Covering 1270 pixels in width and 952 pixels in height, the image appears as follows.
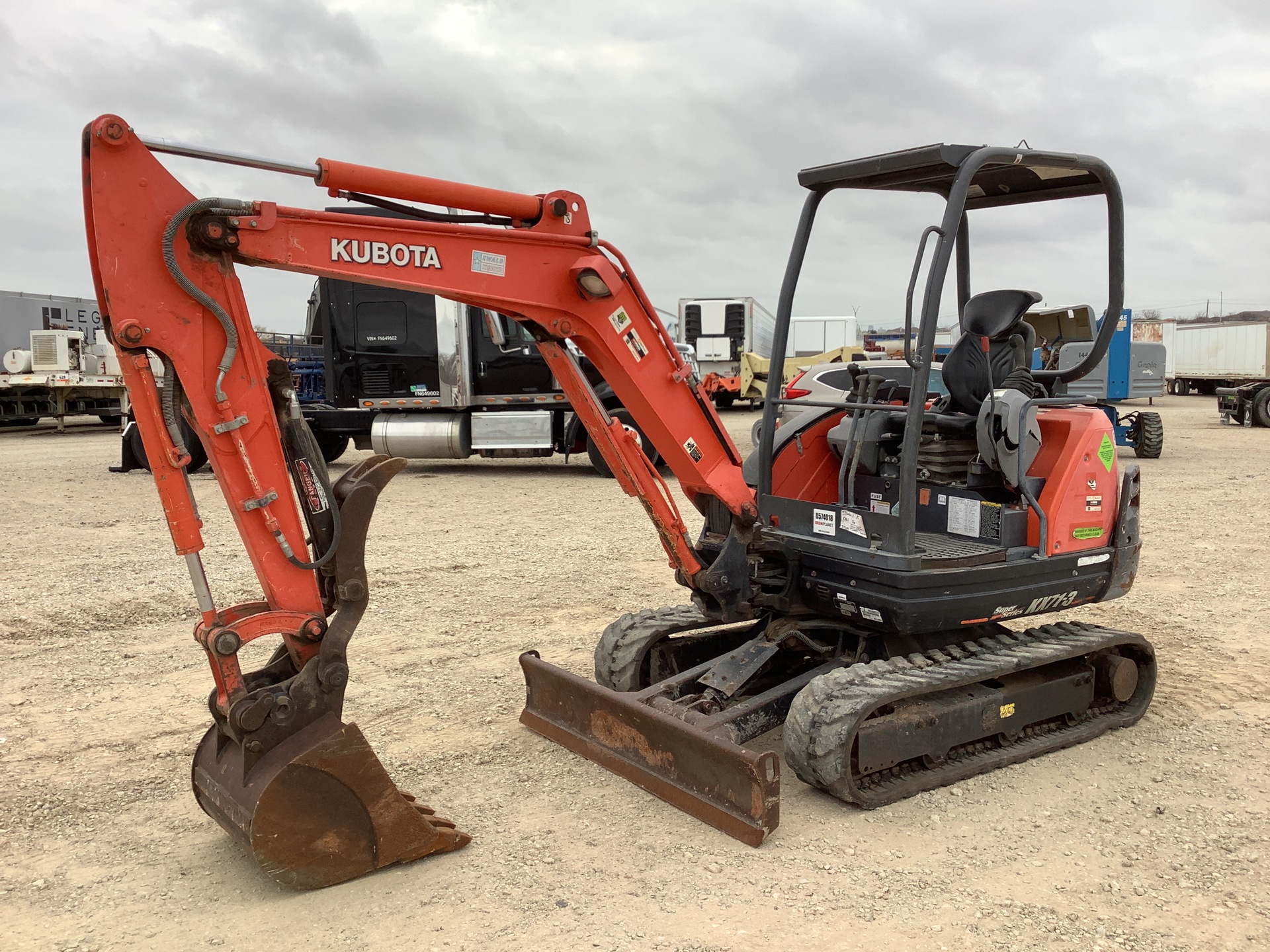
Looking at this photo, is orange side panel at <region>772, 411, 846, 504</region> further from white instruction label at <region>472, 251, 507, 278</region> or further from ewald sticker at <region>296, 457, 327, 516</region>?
ewald sticker at <region>296, 457, 327, 516</region>

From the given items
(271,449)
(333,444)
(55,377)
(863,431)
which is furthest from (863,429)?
(55,377)

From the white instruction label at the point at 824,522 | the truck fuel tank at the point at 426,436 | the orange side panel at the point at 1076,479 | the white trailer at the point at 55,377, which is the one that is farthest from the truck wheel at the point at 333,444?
the orange side panel at the point at 1076,479

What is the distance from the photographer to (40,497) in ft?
44.1

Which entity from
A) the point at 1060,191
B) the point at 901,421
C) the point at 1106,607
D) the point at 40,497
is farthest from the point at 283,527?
the point at 40,497

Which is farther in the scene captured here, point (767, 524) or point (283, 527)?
point (767, 524)

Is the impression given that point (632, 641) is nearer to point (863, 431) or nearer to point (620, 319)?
point (863, 431)

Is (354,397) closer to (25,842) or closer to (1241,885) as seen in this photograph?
(25,842)

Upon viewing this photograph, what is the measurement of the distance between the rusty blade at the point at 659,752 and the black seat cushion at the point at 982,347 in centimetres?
210

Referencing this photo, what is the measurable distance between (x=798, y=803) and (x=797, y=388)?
10.7 metres

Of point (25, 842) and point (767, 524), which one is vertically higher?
point (767, 524)

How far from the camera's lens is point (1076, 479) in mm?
5125

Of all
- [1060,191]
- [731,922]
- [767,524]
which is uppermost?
[1060,191]

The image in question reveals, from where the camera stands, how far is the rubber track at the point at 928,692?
4.35 meters

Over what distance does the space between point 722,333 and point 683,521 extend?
2695 centimetres
